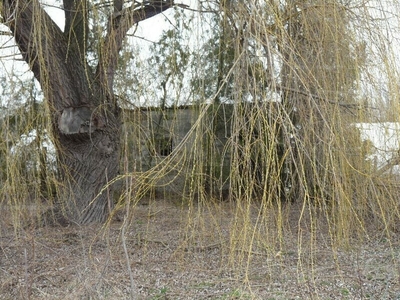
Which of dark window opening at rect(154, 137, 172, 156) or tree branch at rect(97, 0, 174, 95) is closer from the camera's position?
tree branch at rect(97, 0, 174, 95)

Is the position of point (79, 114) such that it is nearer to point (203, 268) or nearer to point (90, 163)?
point (90, 163)

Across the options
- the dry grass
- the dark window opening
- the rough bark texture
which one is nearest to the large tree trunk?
the rough bark texture

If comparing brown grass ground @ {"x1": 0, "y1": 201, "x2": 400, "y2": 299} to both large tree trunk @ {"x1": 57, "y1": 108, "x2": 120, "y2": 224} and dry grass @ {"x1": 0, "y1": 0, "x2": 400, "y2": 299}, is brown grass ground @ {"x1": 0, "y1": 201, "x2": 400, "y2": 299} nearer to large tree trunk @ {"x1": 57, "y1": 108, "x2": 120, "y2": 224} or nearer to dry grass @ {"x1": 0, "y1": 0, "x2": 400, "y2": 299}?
dry grass @ {"x1": 0, "y1": 0, "x2": 400, "y2": 299}

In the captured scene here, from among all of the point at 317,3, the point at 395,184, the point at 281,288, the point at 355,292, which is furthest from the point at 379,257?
the point at 317,3

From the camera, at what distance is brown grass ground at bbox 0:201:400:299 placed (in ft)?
8.96

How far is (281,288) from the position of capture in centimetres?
289

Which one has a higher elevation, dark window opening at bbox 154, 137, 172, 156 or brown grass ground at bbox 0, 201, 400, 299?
dark window opening at bbox 154, 137, 172, 156

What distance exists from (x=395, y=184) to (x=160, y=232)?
237 centimetres

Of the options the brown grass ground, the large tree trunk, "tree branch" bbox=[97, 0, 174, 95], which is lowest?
the brown grass ground

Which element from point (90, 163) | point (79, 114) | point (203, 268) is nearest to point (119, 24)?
point (79, 114)

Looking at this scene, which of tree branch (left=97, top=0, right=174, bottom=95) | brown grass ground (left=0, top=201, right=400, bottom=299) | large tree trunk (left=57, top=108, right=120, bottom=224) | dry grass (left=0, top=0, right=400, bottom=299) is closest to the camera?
dry grass (left=0, top=0, right=400, bottom=299)

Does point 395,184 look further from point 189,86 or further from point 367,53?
point 189,86

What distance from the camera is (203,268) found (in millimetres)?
3457

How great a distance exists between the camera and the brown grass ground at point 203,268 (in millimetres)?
2732
